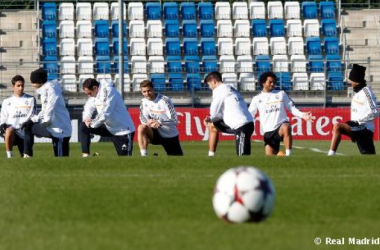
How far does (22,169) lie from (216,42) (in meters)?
27.6

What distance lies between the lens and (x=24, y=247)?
8688mm

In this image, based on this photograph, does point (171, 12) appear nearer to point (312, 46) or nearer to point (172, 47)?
point (172, 47)

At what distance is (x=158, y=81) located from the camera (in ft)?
128

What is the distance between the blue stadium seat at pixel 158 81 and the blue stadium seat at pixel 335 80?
18.6 ft

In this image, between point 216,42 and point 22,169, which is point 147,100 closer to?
point 22,169

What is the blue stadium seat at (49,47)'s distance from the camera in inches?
1617

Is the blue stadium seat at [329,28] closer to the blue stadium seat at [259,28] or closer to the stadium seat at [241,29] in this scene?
the blue stadium seat at [259,28]

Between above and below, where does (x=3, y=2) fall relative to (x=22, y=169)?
above

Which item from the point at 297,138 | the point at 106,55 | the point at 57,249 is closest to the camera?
the point at 57,249

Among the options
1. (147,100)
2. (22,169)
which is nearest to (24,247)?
(22,169)

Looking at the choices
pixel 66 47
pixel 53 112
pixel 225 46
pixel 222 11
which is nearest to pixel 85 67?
pixel 66 47

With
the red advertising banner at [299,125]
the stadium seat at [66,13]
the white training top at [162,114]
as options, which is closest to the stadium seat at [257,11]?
the stadium seat at [66,13]

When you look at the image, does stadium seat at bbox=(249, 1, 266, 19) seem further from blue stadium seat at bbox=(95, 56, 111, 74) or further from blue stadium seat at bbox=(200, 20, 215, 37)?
blue stadium seat at bbox=(95, 56, 111, 74)

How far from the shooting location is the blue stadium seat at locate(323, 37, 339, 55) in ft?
139
